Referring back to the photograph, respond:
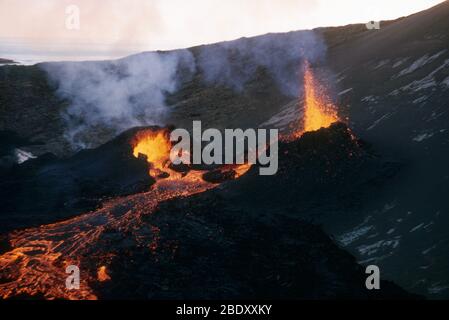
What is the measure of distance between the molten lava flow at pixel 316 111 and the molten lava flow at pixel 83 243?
4.05 m

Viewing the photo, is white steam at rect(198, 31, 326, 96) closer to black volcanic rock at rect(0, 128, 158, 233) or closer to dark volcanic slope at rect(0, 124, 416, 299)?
black volcanic rock at rect(0, 128, 158, 233)

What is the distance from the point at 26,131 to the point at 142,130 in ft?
37.8

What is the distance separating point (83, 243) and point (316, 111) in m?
13.2

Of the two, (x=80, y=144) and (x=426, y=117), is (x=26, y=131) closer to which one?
(x=80, y=144)

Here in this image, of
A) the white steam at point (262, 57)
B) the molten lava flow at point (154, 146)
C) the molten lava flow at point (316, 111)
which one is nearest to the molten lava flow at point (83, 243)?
the molten lava flow at point (154, 146)

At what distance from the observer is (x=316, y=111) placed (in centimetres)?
2219

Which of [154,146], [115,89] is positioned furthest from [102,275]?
[115,89]

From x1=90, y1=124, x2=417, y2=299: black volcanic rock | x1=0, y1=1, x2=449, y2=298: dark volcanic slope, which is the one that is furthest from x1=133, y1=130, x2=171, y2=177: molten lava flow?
x1=90, y1=124, x2=417, y2=299: black volcanic rock

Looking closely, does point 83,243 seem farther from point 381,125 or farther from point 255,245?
point 381,125

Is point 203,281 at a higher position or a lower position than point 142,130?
lower

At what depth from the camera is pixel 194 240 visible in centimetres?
1334

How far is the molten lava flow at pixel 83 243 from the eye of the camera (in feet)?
37.8

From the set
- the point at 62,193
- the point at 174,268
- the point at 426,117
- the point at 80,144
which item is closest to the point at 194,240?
the point at 174,268

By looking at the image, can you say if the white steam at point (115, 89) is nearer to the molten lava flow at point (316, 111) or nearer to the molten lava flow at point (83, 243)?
the molten lava flow at point (316, 111)
